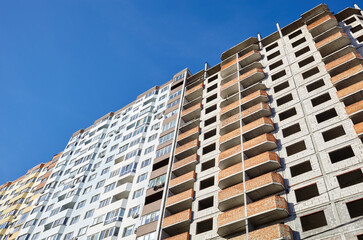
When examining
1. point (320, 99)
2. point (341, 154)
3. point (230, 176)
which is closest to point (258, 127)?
point (230, 176)

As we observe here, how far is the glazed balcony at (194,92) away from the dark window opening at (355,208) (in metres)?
28.7

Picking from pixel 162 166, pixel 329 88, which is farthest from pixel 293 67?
pixel 162 166

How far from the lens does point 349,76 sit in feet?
96.8

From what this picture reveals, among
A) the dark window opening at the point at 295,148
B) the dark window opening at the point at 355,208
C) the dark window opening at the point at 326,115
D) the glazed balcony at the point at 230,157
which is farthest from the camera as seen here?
the glazed balcony at the point at 230,157

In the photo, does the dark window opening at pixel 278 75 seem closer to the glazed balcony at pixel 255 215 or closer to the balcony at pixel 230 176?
the balcony at pixel 230 176

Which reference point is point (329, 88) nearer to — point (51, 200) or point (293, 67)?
point (293, 67)

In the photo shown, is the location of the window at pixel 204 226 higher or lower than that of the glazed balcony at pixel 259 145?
lower

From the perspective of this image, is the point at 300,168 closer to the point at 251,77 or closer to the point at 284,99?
the point at 284,99

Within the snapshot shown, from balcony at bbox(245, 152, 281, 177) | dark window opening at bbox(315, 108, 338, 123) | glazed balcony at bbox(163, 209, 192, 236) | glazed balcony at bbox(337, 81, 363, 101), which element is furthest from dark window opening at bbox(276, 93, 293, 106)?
glazed balcony at bbox(163, 209, 192, 236)

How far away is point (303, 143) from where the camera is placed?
92.2 ft

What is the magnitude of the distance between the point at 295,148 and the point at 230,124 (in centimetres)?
822

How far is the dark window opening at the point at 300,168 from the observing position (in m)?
26.6

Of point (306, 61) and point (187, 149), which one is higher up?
point (306, 61)

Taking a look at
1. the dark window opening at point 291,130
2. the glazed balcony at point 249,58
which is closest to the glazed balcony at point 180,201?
the dark window opening at point 291,130
